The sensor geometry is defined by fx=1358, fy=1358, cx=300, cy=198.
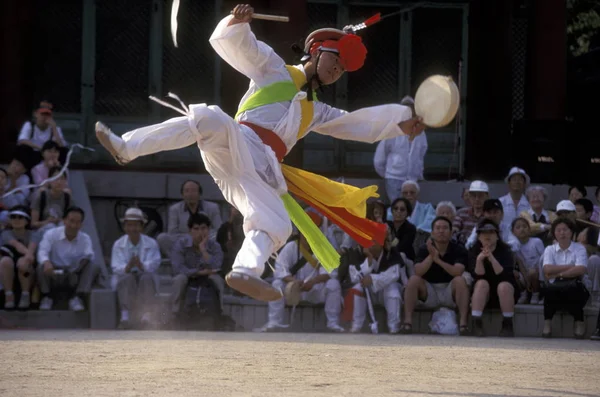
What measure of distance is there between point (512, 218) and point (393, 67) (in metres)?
4.33

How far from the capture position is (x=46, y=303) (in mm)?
12297

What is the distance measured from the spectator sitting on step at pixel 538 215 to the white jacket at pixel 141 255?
3.60 metres

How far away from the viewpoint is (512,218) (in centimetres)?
1356

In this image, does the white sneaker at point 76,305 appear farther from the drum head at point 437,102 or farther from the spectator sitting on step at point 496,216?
the drum head at point 437,102

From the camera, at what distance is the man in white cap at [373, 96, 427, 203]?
14484 mm

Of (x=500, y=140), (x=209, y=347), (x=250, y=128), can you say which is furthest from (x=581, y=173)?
(x=250, y=128)

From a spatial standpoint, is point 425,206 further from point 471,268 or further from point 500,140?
point 500,140

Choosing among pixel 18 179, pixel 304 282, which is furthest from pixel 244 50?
pixel 18 179

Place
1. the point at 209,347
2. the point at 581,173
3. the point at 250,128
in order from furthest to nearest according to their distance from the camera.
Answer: the point at 581,173, the point at 209,347, the point at 250,128

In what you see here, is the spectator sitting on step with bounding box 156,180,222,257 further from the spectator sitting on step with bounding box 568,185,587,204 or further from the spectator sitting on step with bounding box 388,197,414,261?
the spectator sitting on step with bounding box 568,185,587,204

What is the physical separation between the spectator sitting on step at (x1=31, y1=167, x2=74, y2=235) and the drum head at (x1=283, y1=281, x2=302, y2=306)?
2392 millimetres

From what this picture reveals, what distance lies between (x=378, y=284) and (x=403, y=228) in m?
0.78

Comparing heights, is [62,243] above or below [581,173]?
below

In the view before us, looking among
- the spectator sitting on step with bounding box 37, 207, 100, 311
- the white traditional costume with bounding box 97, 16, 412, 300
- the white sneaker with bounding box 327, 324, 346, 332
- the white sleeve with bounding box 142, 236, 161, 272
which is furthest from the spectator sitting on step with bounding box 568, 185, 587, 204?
the white traditional costume with bounding box 97, 16, 412, 300
